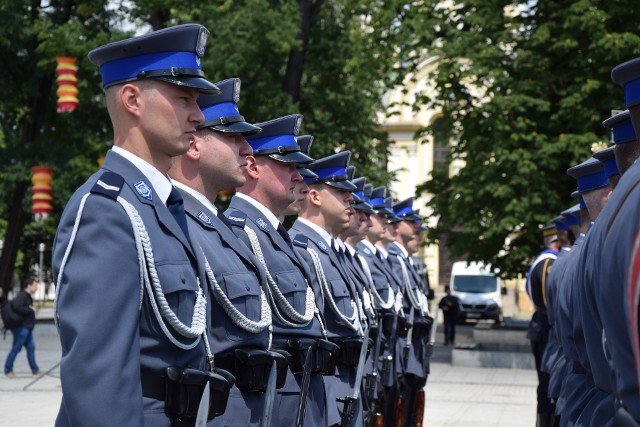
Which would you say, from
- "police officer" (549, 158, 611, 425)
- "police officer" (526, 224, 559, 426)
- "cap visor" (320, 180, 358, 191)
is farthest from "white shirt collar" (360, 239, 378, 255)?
"police officer" (549, 158, 611, 425)

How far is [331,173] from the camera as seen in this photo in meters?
8.20

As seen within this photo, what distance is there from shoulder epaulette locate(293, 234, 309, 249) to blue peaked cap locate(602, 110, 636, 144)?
2880 mm

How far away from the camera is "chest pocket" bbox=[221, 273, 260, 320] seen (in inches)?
181

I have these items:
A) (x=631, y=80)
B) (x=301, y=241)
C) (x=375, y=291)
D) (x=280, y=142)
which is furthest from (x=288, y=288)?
(x=375, y=291)

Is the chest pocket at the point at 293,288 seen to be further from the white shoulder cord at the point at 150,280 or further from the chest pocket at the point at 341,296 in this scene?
the white shoulder cord at the point at 150,280

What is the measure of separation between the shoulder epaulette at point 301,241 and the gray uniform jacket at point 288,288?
104cm

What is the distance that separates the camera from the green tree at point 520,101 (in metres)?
22.5

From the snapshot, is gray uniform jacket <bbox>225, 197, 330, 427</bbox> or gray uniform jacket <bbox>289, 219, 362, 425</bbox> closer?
gray uniform jacket <bbox>225, 197, 330, 427</bbox>

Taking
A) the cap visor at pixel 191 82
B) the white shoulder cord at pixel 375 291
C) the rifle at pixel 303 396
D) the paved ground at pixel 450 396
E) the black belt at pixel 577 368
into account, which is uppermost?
the cap visor at pixel 191 82

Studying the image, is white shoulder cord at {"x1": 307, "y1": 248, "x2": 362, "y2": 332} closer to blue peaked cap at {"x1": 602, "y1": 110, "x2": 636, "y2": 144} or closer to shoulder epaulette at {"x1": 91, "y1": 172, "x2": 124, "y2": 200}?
blue peaked cap at {"x1": 602, "y1": 110, "x2": 636, "y2": 144}

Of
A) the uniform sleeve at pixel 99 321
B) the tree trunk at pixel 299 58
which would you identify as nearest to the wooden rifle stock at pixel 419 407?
the uniform sleeve at pixel 99 321

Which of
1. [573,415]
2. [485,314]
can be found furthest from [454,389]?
[485,314]

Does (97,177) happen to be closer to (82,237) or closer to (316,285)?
(82,237)

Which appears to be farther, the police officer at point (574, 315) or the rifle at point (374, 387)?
the rifle at point (374, 387)
